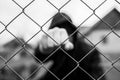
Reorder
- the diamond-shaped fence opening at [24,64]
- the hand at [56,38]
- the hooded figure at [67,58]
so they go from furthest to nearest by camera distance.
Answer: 1. the diamond-shaped fence opening at [24,64]
2. the hooded figure at [67,58]
3. the hand at [56,38]

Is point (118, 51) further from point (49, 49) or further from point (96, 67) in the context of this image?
point (49, 49)

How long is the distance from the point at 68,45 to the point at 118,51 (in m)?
2.22

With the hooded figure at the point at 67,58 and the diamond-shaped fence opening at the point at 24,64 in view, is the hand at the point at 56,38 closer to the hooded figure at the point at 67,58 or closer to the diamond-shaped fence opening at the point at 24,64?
the hooded figure at the point at 67,58

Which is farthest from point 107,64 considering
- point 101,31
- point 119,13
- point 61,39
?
point 61,39

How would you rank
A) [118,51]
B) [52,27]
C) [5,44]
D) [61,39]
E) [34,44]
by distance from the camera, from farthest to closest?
1. [118,51]
2. [5,44]
3. [34,44]
4. [52,27]
5. [61,39]

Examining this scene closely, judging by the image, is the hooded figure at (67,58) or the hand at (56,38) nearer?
the hand at (56,38)

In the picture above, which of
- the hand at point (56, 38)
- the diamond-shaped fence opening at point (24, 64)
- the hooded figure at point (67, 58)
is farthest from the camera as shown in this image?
the diamond-shaped fence opening at point (24, 64)

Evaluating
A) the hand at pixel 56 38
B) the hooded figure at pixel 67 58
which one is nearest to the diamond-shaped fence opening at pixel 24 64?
the hooded figure at pixel 67 58

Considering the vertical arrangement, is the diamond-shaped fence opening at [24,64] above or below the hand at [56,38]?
above

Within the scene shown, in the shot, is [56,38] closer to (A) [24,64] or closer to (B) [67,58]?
(B) [67,58]

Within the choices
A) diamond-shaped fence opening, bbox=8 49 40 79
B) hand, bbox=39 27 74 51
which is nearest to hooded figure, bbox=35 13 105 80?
hand, bbox=39 27 74 51

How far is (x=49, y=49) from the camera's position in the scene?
1627mm

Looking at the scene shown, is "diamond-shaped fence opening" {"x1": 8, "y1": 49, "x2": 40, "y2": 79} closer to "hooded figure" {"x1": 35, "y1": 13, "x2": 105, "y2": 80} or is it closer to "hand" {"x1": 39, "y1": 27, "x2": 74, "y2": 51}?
"hooded figure" {"x1": 35, "y1": 13, "x2": 105, "y2": 80}

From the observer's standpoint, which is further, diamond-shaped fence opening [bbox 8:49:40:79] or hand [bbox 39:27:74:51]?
diamond-shaped fence opening [bbox 8:49:40:79]
